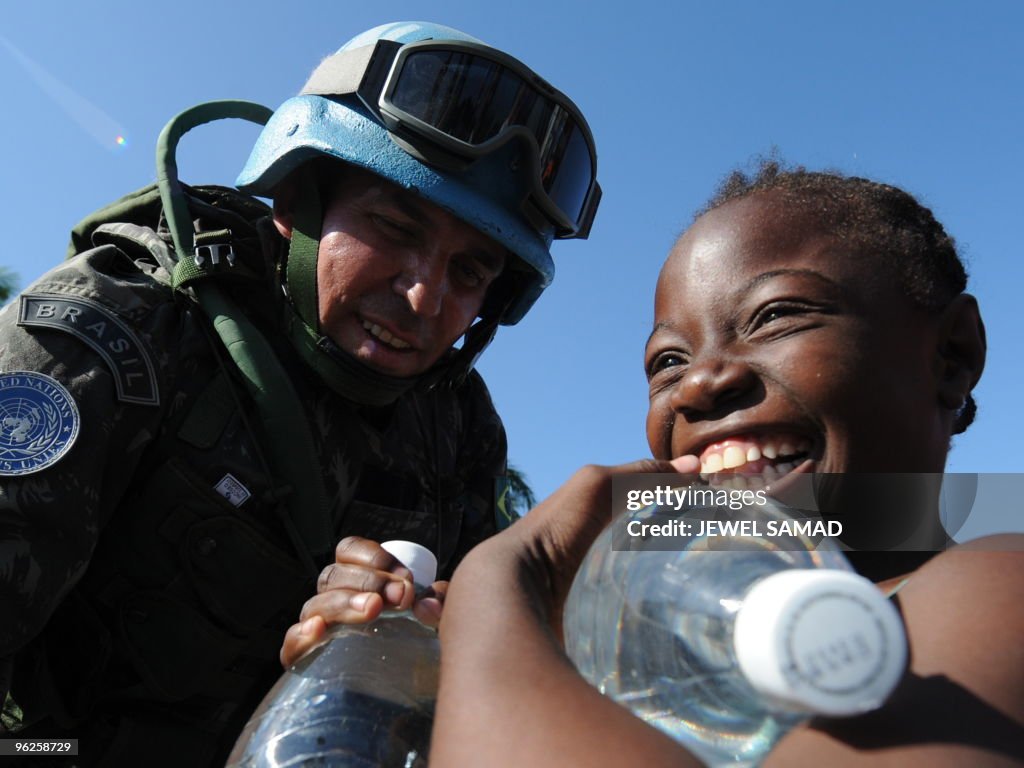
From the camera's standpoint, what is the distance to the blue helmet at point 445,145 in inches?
115

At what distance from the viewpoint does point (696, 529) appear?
1.39m

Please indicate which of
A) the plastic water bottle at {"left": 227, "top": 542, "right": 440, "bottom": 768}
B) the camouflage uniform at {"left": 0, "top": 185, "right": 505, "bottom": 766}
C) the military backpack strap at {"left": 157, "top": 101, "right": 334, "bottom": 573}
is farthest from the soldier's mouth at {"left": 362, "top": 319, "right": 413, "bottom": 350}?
the plastic water bottle at {"left": 227, "top": 542, "right": 440, "bottom": 768}

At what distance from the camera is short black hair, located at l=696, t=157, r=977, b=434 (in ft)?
5.17

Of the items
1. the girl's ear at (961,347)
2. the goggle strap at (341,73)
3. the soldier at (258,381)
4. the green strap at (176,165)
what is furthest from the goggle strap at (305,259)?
the girl's ear at (961,347)

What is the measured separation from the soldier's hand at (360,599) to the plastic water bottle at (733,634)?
29cm

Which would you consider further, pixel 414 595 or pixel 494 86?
pixel 494 86

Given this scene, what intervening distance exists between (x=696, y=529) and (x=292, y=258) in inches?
75.8

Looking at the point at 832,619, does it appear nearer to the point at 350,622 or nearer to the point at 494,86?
the point at 350,622

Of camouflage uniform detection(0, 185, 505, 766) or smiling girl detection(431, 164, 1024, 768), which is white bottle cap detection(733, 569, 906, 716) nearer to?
smiling girl detection(431, 164, 1024, 768)

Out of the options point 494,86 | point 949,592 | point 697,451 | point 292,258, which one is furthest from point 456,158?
point 949,592

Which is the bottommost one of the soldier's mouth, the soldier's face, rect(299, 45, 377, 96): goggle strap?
the soldier's mouth

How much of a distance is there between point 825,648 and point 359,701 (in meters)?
0.95

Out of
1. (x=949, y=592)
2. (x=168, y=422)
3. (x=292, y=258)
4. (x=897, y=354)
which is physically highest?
→ (x=292, y=258)
